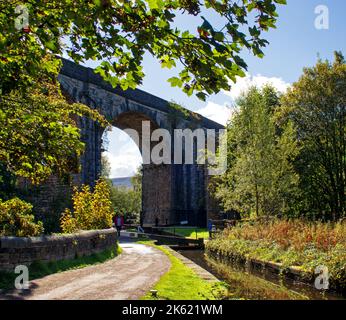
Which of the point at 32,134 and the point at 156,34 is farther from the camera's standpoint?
the point at 32,134

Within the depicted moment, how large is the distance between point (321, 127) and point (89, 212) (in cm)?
1764

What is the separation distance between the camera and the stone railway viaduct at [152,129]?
1036 inches

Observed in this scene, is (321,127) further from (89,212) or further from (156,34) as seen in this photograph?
(156,34)

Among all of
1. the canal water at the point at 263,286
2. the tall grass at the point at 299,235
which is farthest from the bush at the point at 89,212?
the tall grass at the point at 299,235

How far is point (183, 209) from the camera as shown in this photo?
37875 mm

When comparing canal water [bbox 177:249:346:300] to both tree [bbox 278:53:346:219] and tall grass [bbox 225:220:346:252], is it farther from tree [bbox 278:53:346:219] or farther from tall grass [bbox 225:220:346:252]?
tree [bbox 278:53:346:219]

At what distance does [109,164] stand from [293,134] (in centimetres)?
4746

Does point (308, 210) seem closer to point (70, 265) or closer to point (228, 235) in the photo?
point (228, 235)

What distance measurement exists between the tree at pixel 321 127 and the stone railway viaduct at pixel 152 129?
33.6 feet

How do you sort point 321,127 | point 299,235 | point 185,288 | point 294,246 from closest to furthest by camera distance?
point 185,288 → point 294,246 → point 299,235 → point 321,127

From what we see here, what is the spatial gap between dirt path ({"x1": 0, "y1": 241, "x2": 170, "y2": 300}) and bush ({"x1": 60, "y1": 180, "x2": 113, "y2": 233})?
10.7 ft

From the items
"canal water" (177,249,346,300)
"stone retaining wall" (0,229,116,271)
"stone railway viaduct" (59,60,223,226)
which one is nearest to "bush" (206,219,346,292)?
"canal water" (177,249,346,300)

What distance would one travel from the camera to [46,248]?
984cm

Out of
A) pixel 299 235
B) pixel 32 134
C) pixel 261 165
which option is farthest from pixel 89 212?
pixel 261 165
